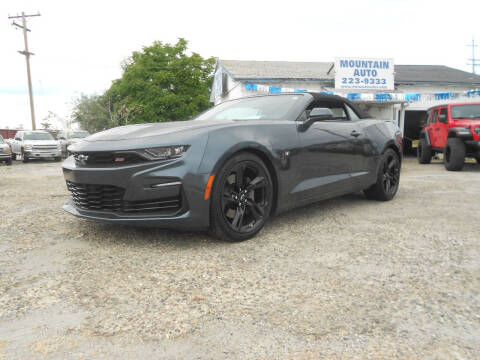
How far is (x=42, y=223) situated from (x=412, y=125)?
73.3 feet

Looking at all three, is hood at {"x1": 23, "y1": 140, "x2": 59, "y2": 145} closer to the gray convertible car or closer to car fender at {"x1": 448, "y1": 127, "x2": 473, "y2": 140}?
the gray convertible car

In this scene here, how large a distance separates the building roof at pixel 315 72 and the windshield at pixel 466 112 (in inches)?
256

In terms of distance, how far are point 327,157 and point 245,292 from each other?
7.00 feet

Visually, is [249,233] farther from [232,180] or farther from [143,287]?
[143,287]

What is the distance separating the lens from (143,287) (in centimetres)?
227

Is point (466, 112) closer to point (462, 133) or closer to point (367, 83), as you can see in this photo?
point (462, 133)

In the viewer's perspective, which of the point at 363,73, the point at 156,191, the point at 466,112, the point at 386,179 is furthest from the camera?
the point at 363,73

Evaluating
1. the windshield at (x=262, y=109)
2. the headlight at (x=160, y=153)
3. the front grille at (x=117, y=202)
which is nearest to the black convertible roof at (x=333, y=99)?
the windshield at (x=262, y=109)

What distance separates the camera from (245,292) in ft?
7.22

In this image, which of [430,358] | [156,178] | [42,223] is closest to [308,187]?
[156,178]

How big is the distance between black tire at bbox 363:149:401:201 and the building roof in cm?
1088

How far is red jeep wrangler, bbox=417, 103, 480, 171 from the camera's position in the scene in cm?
938

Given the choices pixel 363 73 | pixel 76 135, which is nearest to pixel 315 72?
pixel 363 73

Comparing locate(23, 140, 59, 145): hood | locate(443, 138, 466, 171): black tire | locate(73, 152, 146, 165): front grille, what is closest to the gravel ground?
locate(73, 152, 146, 165): front grille
